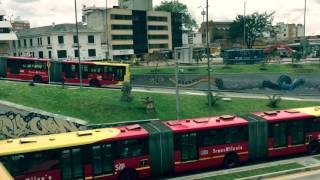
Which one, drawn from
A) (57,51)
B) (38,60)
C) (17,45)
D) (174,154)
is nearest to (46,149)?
(174,154)

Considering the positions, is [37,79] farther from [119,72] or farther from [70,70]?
[119,72]

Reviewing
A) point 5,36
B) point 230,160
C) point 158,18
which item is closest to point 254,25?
point 158,18

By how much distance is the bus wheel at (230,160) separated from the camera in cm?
2400

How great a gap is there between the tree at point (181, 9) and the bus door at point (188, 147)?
124 meters

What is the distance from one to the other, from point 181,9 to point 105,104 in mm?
117715

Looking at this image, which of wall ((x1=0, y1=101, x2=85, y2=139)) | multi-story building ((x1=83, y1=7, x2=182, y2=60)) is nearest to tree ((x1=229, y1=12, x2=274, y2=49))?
multi-story building ((x1=83, y1=7, x2=182, y2=60))

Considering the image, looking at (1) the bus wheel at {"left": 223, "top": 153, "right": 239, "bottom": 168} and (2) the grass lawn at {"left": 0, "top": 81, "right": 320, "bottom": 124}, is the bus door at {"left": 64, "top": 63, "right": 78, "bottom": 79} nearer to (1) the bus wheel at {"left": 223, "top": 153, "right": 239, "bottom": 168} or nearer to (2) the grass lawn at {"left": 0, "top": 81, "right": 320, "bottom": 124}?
(2) the grass lawn at {"left": 0, "top": 81, "right": 320, "bottom": 124}

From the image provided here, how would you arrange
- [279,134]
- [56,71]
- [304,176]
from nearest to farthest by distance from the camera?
1. [304,176]
2. [279,134]
3. [56,71]

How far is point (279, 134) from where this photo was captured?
2517 cm

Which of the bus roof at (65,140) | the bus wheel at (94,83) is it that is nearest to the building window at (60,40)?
the bus wheel at (94,83)

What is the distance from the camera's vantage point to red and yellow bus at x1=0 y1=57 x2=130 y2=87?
147ft

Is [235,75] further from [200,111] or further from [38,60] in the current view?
Answer: [38,60]

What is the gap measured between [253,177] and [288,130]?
5.82 meters

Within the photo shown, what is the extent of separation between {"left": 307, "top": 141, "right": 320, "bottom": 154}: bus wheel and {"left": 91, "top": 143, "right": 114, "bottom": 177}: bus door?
13.7m
